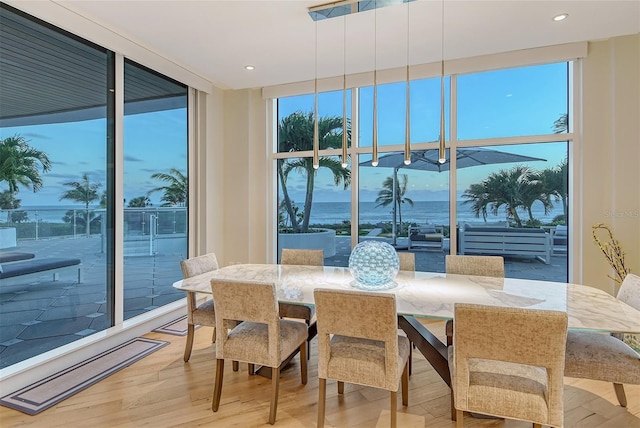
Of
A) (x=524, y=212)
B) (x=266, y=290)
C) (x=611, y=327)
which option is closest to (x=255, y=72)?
(x=266, y=290)

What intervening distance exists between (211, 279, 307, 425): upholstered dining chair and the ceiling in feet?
7.45

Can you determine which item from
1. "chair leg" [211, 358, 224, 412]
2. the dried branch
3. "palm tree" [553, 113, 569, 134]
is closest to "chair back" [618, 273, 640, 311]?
the dried branch

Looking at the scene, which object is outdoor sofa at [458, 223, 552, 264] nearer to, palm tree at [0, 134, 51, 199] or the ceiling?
the ceiling

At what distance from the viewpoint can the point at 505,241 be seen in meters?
3.92

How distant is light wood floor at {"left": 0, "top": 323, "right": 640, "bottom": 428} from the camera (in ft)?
6.78

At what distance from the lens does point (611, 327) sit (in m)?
1.61

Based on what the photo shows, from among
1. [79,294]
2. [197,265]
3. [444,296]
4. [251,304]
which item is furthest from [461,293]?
[79,294]

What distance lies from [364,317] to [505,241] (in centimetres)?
291

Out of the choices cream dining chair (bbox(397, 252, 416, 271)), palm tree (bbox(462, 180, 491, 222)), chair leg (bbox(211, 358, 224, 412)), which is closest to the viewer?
chair leg (bbox(211, 358, 224, 412))

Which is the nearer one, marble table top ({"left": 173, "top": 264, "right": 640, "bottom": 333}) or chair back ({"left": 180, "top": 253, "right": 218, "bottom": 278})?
marble table top ({"left": 173, "top": 264, "right": 640, "bottom": 333})

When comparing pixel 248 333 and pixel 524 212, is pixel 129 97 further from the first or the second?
pixel 524 212

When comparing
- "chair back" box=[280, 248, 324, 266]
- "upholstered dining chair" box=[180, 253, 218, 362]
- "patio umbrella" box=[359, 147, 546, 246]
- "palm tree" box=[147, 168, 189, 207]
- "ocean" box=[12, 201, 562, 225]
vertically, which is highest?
"patio umbrella" box=[359, 147, 546, 246]

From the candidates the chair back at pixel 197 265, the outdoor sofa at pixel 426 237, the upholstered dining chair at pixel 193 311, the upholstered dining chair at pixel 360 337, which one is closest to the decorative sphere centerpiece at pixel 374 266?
the upholstered dining chair at pixel 360 337

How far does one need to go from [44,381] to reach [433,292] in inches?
118
